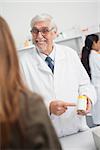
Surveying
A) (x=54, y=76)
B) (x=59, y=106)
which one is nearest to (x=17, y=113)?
(x=59, y=106)

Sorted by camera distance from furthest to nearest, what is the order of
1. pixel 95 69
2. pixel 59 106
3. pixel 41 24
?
pixel 95 69, pixel 41 24, pixel 59 106

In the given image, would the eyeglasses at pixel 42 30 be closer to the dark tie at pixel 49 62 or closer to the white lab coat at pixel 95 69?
the dark tie at pixel 49 62

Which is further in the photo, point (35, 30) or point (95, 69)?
point (95, 69)

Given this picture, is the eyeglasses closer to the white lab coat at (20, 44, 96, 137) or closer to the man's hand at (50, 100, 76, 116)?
the white lab coat at (20, 44, 96, 137)

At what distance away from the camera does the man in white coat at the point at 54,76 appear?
168 cm

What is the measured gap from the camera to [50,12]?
3797 millimetres

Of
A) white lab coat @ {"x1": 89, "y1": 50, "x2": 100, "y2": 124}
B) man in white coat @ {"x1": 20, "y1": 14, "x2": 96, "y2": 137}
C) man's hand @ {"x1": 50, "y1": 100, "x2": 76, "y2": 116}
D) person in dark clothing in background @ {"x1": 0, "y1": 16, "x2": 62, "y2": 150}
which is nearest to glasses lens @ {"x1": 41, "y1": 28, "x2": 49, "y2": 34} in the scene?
man in white coat @ {"x1": 20, "y1": 14, "x2": 96, "y2": 137}

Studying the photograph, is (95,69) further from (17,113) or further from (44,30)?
(17,113)

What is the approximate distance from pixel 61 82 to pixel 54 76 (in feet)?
0.19

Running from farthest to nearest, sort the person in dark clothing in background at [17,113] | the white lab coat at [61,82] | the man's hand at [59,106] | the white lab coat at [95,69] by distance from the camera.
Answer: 1. the white lab coat at [95,69]
2. the white lab coat at [61,82]
3. the man's hand at [59,106]
4. the person in dark clothing in background at [17,113]

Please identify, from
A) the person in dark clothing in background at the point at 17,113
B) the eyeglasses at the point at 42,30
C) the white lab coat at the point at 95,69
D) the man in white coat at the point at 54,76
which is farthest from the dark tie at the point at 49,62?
the white lab coat at the point at 95,69

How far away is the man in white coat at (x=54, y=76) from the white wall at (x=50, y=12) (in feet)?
6.34

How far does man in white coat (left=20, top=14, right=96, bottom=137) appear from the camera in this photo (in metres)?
1.68

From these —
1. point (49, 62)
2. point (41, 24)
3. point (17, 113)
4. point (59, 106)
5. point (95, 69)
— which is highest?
point (41, 24)
